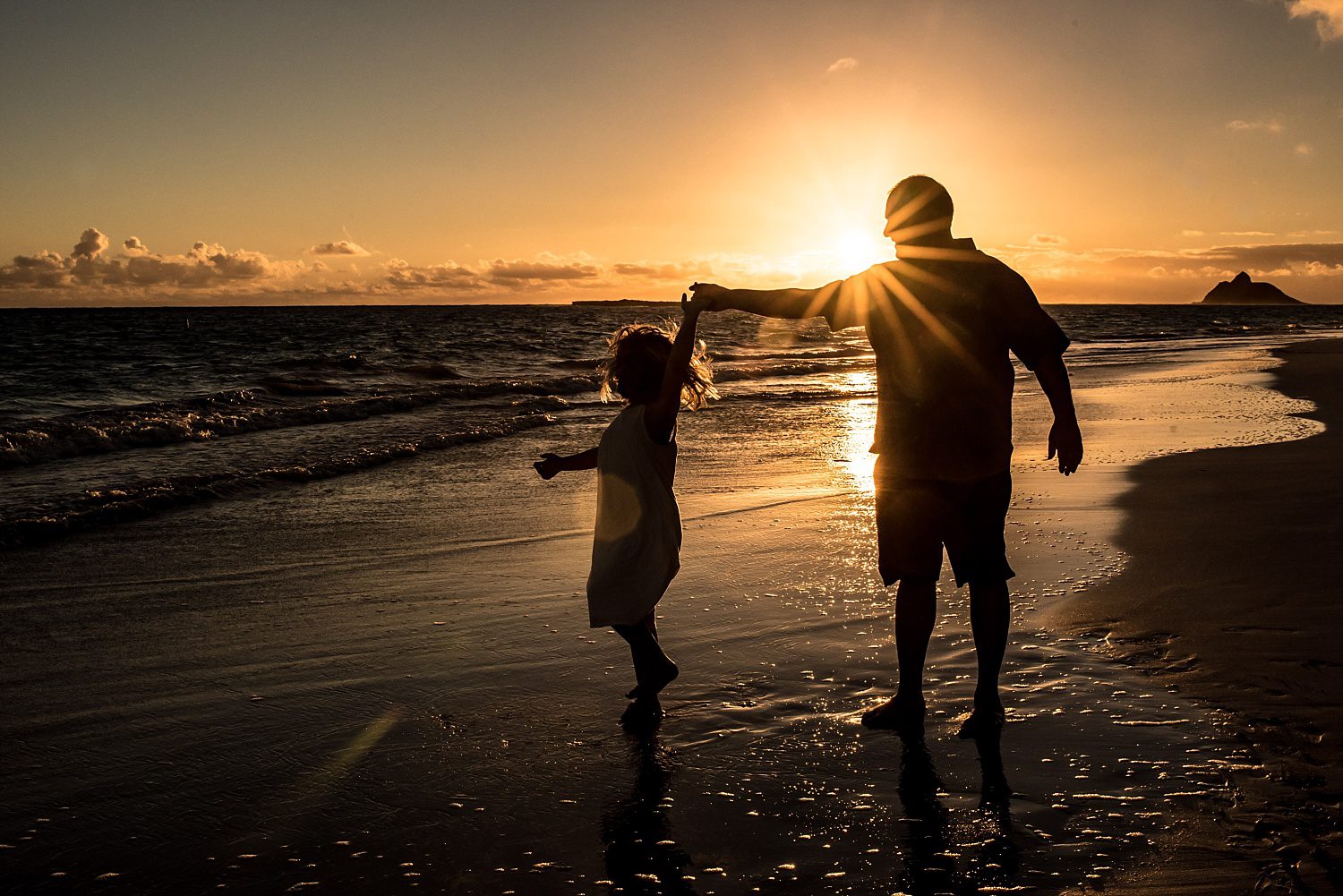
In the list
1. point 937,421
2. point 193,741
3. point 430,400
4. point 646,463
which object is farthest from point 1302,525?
point 430,400

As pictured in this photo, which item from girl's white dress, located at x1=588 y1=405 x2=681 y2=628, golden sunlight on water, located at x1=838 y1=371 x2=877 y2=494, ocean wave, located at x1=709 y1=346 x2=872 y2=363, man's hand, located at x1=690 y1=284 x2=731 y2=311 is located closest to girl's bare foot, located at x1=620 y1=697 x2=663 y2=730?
girl's white dress, located at x1=588 y1=405 x2=681 y2=628

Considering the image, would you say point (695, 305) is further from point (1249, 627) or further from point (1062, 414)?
point (1249, 627)

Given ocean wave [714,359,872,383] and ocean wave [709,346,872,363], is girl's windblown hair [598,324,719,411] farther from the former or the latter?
ocean wave [709,346,872,363]

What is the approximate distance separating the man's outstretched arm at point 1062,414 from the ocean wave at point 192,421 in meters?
12.2

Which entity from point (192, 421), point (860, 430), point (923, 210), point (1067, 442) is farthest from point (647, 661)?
point (192, 421)

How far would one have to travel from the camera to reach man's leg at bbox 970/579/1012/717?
11.7ft

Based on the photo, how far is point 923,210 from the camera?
3672mm

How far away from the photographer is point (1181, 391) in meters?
17.9

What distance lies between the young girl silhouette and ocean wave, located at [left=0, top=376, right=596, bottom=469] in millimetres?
10719

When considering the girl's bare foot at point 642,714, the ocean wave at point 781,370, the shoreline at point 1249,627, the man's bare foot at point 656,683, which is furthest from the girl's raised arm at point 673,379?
the ocean wave at point 781,370

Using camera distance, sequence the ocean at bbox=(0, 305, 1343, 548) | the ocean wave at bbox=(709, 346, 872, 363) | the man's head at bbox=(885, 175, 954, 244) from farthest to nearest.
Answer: the ocean wave at bbox=(709, 346, 872, 363), the ocean at bbox=(0, 305, 1343, 548), the man's head at bbox=(885, 175, 954, 244)

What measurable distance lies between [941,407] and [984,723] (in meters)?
1.13

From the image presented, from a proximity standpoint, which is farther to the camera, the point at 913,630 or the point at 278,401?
the point at 278,401

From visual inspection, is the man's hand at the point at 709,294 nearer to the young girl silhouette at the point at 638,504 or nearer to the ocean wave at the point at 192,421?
the young girl silhouette at the point at 638,504
